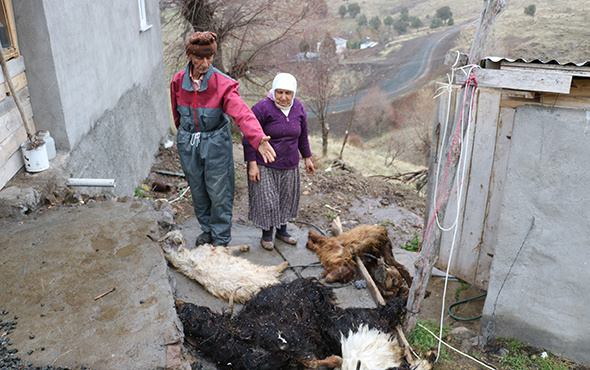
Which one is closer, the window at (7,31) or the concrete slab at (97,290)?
the concrete slab at (97,290)

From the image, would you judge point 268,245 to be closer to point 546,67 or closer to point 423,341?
point 423,341

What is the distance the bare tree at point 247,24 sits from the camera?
12445 mm

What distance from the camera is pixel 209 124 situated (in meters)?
4.01

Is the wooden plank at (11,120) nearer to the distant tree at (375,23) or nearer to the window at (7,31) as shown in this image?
the window at (7,31)

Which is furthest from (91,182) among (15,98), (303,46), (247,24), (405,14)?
(405,14)

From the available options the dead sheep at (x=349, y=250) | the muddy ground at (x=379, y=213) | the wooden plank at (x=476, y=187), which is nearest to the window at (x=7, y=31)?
the muddy ground at (x=379, y=213)

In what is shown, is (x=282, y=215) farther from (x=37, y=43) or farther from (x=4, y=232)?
(x=37, y=43)

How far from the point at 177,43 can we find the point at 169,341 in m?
12.4

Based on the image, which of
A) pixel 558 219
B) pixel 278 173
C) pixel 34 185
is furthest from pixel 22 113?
pixel 558 219

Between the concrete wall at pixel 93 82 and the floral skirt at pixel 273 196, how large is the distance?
1.90 meters

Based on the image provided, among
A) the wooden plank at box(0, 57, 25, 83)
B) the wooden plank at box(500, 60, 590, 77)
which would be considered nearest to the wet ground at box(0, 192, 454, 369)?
the wooden plank at box(0, 57, 25, 83)

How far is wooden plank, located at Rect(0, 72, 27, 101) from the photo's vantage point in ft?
12.4

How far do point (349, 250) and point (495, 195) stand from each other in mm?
1611

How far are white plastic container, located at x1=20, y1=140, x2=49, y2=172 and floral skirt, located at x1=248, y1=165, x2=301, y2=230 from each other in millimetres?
1931
